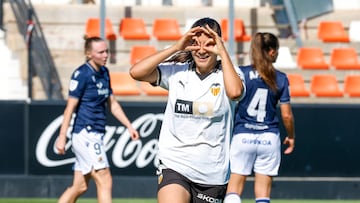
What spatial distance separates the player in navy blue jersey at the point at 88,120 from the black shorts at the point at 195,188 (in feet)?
12.6

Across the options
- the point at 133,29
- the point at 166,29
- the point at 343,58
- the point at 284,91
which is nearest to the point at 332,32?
the point at 343,58

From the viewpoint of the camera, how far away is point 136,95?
17828 millimetres

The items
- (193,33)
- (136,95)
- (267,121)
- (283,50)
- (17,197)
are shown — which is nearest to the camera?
(193,33)

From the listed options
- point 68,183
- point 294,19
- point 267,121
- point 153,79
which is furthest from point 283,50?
point 153,79

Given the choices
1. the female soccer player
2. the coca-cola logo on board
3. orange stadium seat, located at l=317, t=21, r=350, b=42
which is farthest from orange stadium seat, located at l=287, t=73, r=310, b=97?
the female soccer player

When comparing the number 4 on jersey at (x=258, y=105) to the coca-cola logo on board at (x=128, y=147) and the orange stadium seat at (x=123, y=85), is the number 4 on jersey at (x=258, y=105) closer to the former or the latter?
the coca-cola logo on board at (x=128, y=147)

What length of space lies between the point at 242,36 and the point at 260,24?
96 centimetres

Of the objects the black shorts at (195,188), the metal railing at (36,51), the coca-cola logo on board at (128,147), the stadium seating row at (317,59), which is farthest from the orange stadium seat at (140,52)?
the black shorts at (195,188)

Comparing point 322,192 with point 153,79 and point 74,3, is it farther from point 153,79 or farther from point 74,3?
point 153,79

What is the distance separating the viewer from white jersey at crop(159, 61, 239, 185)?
7703 millimetres

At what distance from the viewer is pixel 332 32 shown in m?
20.6

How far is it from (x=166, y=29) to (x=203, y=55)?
12364 millimetres

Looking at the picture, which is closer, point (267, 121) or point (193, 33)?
point (193, 33)

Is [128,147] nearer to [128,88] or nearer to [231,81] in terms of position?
[128,88]
